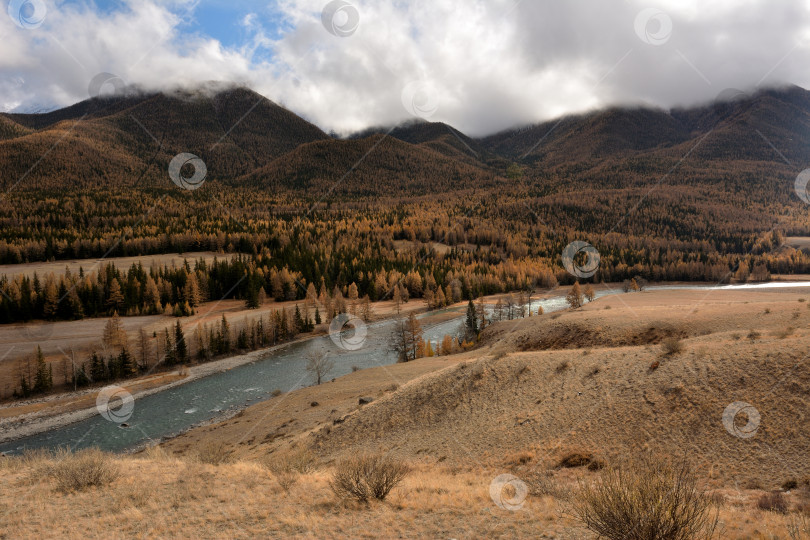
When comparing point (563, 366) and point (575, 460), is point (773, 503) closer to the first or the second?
point (575, 460)

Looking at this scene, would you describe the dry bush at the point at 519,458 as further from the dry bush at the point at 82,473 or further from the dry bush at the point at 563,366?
the dry bush at the point at 82,473

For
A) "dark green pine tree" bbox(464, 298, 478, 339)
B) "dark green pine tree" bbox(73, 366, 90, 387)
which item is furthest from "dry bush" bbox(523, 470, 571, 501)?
"dark green pine tree" bbox(73, 366, 90, 387)

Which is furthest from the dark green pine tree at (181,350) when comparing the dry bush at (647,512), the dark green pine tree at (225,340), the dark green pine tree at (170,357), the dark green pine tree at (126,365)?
the dry bush at (647,512)

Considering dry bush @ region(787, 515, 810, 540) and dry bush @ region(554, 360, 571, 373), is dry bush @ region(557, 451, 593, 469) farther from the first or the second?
dry bush @ region(554, 360, 571, 373)

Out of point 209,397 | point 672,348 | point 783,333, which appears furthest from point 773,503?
point 209,397

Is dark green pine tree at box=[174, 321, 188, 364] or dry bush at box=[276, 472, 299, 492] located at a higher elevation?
dry bush at box=[276, 472, 299, 492]

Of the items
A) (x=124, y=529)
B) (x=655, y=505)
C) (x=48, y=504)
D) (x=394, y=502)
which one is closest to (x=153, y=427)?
(x=48, y=504)

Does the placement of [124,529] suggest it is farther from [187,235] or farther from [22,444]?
[187,235]
